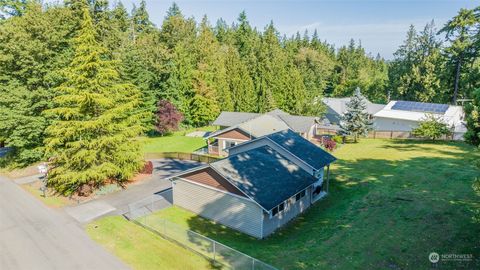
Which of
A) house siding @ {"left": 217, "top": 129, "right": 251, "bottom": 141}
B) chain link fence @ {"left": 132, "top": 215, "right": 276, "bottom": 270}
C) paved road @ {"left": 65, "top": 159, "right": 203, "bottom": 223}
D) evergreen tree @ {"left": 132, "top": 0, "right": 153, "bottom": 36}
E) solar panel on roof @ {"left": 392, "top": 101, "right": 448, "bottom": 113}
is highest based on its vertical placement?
evergreen tree @ {"left": 132, "top": 0, "right": 153, "bottom": 36}

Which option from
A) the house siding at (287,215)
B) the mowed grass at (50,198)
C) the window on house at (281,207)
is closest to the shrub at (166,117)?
the mowed grass at (50,198)

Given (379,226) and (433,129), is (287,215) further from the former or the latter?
A: (433,129)

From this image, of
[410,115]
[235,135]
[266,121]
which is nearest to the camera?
[235,135]

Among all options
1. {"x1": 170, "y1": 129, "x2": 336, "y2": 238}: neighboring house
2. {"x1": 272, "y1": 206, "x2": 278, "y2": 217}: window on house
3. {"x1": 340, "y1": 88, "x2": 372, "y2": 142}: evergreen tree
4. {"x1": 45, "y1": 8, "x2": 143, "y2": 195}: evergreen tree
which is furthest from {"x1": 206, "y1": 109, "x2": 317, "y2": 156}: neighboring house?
{"x1": 272, "y1": 206, "x2": 278, "y2": 217}: window on house

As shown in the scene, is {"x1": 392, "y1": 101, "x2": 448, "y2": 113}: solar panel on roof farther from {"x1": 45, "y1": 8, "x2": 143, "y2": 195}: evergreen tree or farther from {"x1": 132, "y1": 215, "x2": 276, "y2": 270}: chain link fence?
{"x1": 132, "y1": 215, "x2": 276, "y2": 270}: chain link fence

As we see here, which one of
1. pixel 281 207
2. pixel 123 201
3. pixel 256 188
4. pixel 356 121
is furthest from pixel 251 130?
pixel 256 188

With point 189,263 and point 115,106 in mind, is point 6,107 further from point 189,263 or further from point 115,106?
point 189,263
